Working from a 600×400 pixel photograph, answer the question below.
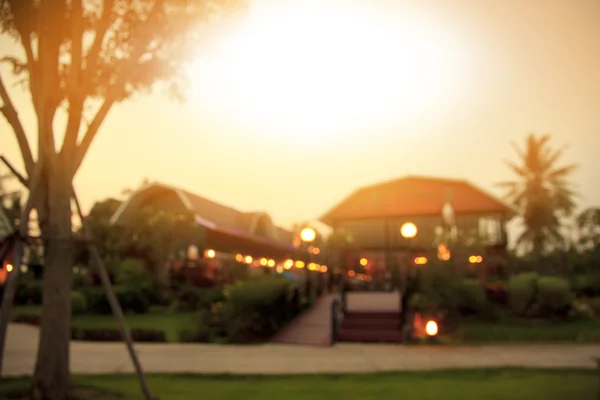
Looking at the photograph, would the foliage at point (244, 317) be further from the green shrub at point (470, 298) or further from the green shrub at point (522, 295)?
the green shrub at point (522, 295)

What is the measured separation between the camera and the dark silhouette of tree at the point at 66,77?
5.96 meters

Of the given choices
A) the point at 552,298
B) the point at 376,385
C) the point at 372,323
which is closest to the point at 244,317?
the point at 372,323

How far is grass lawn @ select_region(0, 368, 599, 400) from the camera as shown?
6.59m

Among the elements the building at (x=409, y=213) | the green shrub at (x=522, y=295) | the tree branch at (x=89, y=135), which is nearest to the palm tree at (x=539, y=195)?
the building at (x=409, y=213)

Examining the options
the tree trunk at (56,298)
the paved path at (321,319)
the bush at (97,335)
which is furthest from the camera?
the paved path at (321,319)

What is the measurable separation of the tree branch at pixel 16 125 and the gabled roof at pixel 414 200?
24.7 meters

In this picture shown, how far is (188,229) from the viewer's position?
22.6m

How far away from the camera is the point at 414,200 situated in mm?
30250

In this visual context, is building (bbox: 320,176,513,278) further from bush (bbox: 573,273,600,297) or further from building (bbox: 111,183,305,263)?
bush (bbox: 573,273,600,297)

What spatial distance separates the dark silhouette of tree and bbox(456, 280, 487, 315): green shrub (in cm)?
1123

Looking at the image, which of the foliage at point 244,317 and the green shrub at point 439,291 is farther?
the green shrub at point 439,291

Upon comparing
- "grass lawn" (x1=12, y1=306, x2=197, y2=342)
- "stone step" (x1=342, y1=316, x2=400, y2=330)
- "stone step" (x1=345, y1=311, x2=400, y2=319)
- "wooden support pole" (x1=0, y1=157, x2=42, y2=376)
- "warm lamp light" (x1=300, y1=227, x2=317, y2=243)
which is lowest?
"grass lawn" (x1=12, y1=306, x2=197, y2=342)

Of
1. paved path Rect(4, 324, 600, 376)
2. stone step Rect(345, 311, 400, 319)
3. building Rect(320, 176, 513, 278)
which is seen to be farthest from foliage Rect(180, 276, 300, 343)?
building Rect(320, 176, 513, 278)

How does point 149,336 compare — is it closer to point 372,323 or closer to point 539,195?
point 372,323
